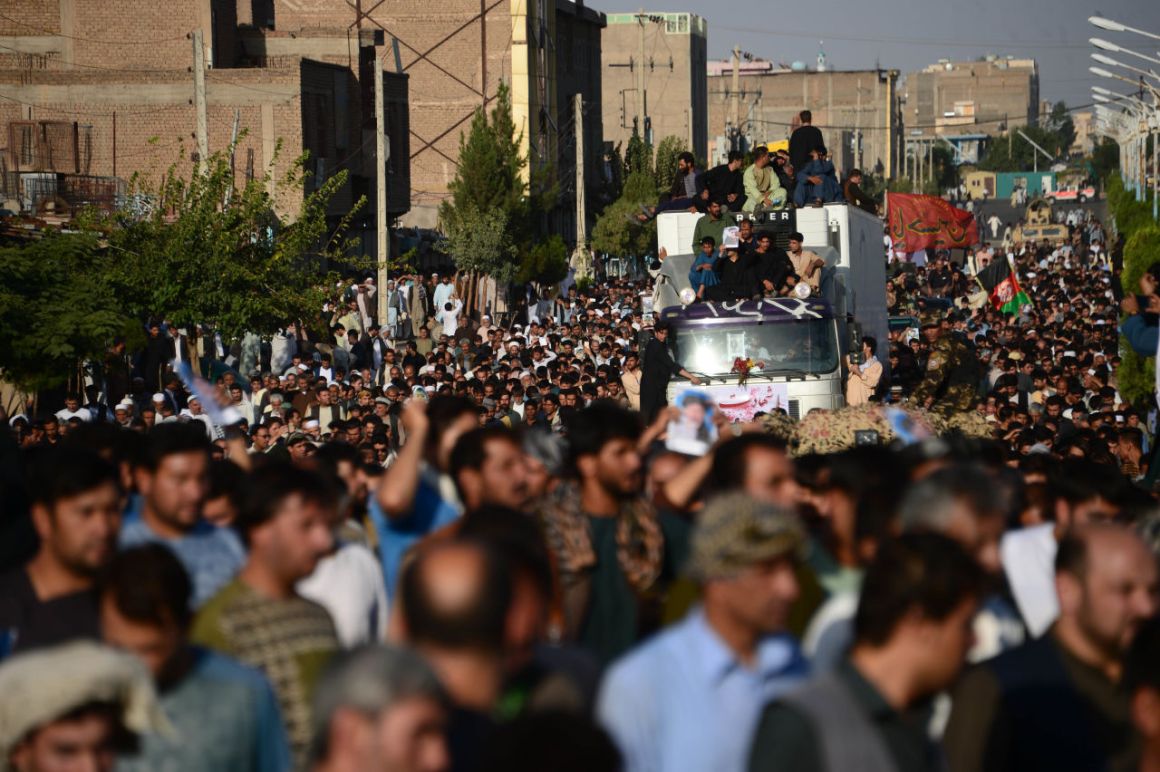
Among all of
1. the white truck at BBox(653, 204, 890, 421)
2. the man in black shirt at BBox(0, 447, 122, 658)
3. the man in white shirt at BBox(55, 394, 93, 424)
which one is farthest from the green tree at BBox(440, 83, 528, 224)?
the man in black shirt at BBox(0, 447, 122, 658)

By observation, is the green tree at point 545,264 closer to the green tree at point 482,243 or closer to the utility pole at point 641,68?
the green tree at point 482,243

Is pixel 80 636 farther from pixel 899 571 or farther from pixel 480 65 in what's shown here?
pixel 480 65

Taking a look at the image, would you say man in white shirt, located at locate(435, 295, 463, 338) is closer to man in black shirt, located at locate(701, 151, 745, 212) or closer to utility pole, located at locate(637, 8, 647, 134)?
man in black shirt, located at locate(701, 151, 745, 212)

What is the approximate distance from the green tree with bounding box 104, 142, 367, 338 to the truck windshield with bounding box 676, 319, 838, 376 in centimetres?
941

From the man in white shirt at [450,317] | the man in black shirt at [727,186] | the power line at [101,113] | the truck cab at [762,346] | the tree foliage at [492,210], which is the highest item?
the power line at [101,113]

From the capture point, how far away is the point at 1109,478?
25.8 ft

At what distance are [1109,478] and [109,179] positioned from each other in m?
38.6

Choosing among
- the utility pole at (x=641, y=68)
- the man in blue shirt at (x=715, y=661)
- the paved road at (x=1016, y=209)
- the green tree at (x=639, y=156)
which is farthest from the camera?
the paved road at (x=1016, y=209)

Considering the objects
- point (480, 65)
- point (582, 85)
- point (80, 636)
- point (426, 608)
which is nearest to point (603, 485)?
point (80, 636)

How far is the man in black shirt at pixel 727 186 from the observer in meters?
22.6

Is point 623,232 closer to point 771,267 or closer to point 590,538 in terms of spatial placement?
point 771,267

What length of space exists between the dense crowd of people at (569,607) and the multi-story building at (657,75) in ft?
338

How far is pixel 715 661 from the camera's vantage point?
15.0ft

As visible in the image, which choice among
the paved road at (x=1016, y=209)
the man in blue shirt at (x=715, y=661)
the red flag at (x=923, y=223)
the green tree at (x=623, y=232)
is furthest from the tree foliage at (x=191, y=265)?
the paved road at (x=1016, y=209)
